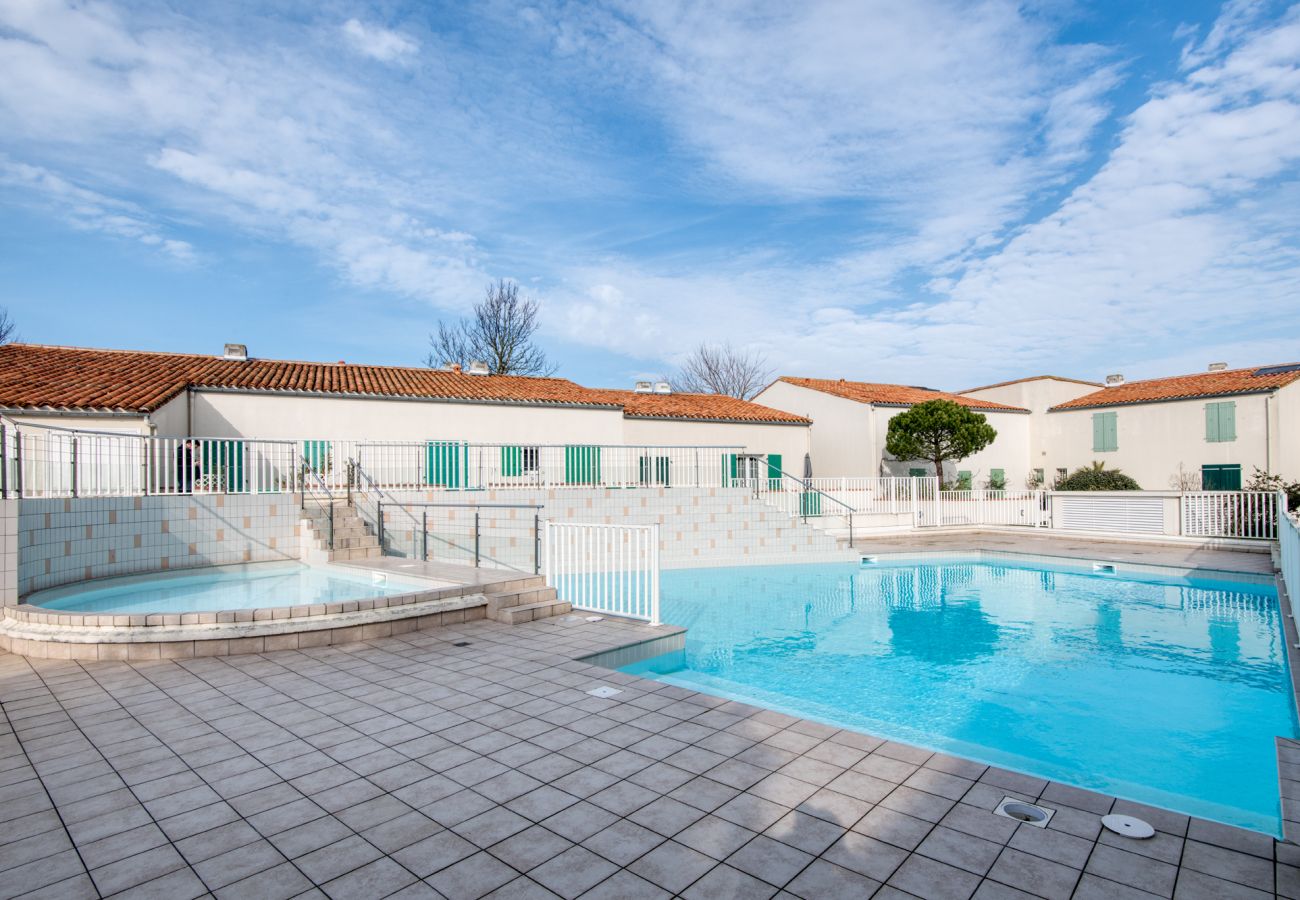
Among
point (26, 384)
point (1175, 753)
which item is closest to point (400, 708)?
point (1175, 753)

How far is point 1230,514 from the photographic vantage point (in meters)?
15.1

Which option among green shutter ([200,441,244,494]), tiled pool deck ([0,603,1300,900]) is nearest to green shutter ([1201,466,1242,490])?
tiled pool deck ([0,603,1300,900])

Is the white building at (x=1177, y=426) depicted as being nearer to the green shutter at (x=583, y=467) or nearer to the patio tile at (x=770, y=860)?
the green shutter at (x=583, y=467)

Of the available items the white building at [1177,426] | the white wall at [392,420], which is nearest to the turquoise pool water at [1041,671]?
the white wall at [392,420]

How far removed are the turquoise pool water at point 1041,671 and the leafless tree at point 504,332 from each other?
20.3 metres

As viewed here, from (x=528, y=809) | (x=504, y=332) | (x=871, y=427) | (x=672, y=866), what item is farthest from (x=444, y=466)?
(x=504, y=332)

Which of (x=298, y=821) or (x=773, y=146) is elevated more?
(x=773, y=146)

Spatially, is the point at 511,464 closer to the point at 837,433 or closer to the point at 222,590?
the point at 222,590

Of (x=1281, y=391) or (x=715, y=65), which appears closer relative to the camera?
(x=715, y=65)

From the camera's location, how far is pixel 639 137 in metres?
14.3

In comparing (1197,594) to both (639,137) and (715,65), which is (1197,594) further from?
(639,137)

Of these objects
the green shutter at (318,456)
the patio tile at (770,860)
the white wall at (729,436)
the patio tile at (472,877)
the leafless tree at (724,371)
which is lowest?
the patio tile at (770,860)

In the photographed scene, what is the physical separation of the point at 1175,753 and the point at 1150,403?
23546 millimetres

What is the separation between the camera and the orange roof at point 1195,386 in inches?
822
